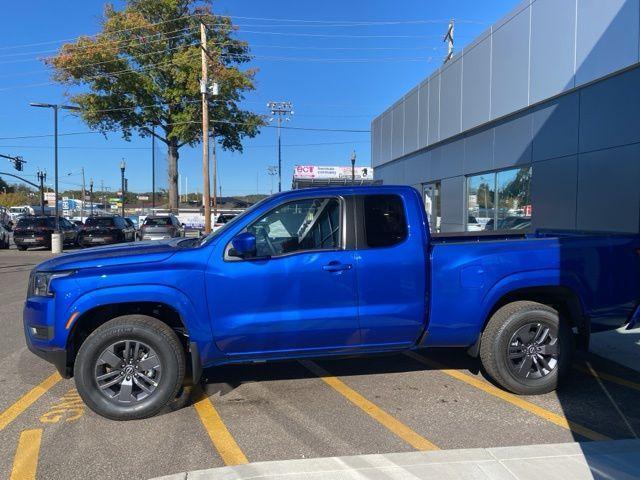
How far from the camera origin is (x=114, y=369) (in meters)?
4.28

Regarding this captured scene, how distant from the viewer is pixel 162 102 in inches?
1438

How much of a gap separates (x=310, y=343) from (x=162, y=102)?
35.6 meters

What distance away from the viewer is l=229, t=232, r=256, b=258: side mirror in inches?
163

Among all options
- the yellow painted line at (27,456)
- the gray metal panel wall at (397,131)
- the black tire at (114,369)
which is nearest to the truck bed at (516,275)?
the black tire at (114,369)

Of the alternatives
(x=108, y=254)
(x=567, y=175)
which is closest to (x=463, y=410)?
(x=108, y=254)

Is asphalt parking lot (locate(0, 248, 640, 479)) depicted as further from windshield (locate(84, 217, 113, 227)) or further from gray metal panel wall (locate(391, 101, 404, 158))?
windshield (locate(84, 217, 113, 227))

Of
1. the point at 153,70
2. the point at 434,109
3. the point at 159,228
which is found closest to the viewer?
the point at 434,109

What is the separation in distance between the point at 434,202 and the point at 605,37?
10.3 meters

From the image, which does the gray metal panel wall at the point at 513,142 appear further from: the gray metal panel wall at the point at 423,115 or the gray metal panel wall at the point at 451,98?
the gray metal panel wall at the point at 423,115

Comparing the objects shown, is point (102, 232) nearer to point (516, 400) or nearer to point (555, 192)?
point (555, 192)

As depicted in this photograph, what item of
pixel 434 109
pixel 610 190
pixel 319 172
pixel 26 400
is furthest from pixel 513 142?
pixel 319 172

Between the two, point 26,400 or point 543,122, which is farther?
point 543,122

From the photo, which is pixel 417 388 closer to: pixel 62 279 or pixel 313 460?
pixel 313 460

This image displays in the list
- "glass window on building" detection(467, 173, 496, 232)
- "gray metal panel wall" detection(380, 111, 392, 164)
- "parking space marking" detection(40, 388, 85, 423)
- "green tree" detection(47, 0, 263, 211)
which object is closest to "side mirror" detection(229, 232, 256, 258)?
"parking space marking" detection(40, 388, 85, 423)
